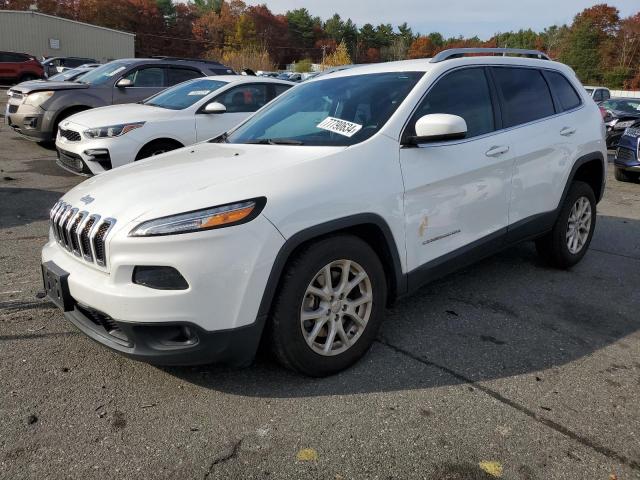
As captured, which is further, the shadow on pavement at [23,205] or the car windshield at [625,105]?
the car windshield at [625,105]

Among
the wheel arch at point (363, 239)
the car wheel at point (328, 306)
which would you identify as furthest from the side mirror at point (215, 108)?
the car wheel at point (328, 306)

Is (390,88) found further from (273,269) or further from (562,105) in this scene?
(562,105)

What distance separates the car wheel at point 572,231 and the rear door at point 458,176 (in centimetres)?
95

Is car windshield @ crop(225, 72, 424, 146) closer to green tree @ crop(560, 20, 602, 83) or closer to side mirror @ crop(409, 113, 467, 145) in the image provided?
side mirror @ crop(409, 113, 467, 145)

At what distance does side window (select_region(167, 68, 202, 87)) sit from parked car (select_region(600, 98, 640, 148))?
12.1m

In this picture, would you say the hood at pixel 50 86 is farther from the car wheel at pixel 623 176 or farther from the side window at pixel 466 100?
the car wheel at pixel 623 176

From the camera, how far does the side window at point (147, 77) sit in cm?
983

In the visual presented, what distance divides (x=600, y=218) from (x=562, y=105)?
123 inches

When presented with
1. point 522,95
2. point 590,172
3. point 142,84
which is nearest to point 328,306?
point 522,95

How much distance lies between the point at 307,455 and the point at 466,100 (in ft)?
8.54

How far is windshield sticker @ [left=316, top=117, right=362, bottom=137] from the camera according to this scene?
3.30 meters

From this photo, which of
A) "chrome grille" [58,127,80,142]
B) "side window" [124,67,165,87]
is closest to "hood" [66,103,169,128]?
"chrome grille" [58,127,80,142]

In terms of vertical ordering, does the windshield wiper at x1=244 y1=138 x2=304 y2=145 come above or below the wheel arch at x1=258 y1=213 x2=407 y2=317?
above

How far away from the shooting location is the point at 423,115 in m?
3.48
